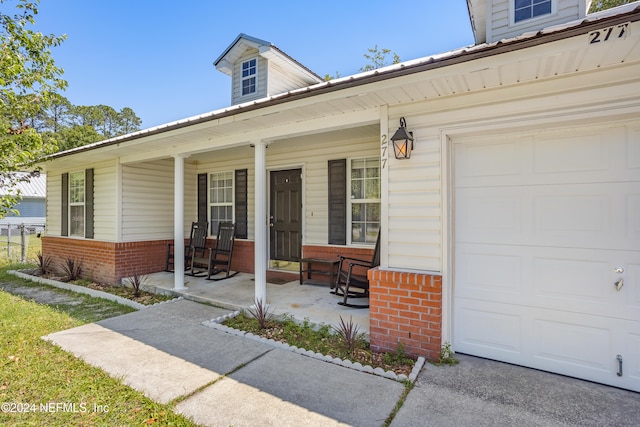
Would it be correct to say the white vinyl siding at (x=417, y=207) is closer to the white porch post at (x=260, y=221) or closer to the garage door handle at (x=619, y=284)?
the garage door handle at (x=619, y=284)

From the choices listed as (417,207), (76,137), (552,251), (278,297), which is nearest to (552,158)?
(552,251)

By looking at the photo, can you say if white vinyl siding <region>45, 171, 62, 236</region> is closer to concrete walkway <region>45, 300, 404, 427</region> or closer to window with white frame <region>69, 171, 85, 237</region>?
window with white frame <region>69, 171, 85, 237</region>

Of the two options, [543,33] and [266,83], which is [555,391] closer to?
[543,33]

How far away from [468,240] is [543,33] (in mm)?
1792

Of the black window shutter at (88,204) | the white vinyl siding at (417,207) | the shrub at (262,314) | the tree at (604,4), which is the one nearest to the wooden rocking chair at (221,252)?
the shrub at (262,314)

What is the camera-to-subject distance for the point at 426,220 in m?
3.07

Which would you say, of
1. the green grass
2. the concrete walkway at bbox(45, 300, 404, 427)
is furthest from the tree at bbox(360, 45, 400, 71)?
the green grass

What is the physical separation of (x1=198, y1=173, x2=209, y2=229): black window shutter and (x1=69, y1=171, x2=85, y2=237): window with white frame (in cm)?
250

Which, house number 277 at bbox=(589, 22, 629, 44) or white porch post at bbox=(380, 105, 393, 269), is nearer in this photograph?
house number 277 at bbox=(589, 22, 629, 44)

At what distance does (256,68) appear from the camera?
855 cm

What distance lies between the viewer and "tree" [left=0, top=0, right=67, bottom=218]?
3.82 m

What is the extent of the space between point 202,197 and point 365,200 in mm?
4066

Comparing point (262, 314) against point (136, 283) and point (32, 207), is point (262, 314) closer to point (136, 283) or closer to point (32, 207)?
point (136, 283)

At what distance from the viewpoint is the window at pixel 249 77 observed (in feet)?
28.3
